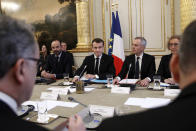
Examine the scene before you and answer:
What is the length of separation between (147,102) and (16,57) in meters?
1.63

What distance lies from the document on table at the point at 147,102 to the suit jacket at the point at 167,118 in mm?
1488

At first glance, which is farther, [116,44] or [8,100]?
[116,44]

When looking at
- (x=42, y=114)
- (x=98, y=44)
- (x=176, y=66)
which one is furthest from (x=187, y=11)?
(x=176, y=66)

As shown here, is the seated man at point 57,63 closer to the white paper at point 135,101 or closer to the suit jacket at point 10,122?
the white paper at point 135,101

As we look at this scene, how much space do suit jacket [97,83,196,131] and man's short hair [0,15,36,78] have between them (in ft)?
1.58

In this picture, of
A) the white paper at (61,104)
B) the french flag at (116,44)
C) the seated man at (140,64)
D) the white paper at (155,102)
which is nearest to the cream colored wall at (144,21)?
the french flag at (116,44)

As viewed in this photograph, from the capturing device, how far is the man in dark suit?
0.64 m

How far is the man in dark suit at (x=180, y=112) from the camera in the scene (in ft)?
2.11

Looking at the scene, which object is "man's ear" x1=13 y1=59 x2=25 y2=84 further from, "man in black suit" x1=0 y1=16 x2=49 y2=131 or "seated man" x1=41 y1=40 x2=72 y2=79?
"seated man" x1=41 y1=40 x2=72 y2=79

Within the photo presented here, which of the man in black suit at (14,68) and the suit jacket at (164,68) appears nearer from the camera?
the man in black suit at (14,68)

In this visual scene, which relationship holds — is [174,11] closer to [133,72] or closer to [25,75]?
[133,72]

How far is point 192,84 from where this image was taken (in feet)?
2.35

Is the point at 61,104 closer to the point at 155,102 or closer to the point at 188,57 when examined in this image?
the point at 155,102

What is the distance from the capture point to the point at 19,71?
3.18 feet
